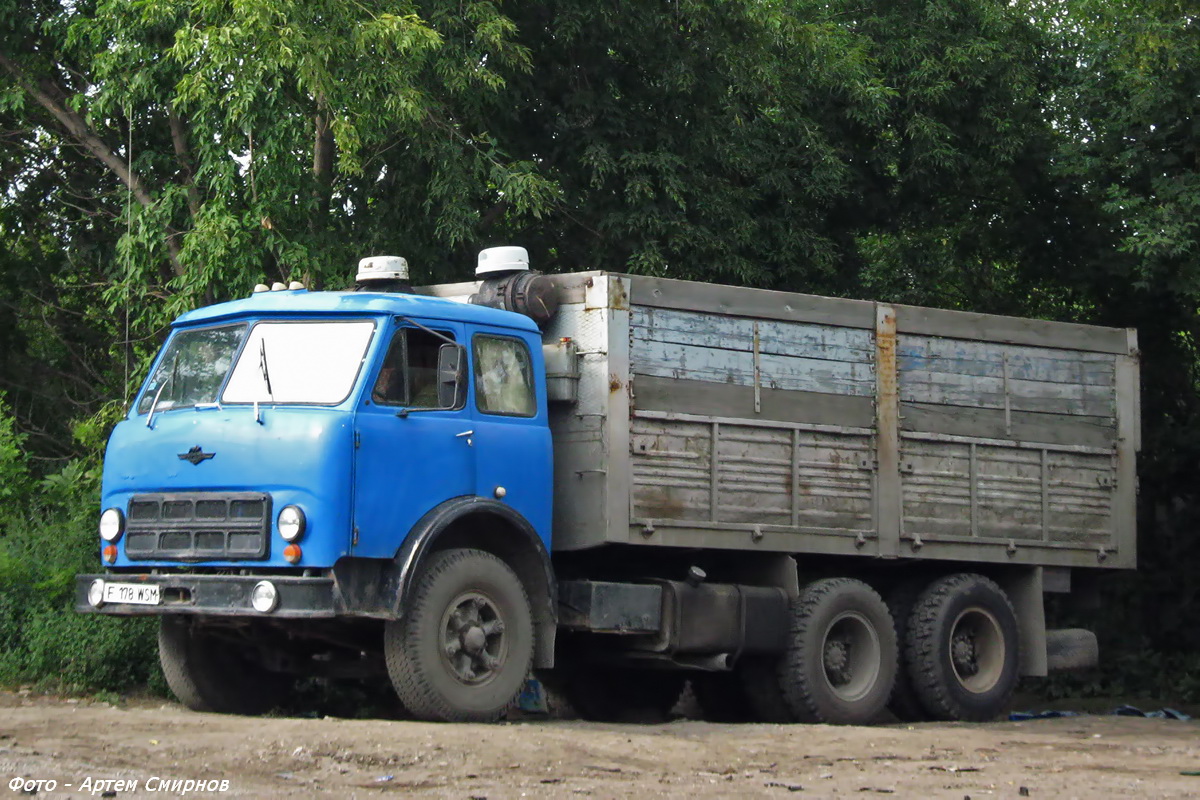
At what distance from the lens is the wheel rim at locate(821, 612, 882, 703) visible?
12066 mm

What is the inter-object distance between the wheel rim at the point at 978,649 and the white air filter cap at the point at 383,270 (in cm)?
499

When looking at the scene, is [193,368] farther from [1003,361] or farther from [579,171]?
[579,171]

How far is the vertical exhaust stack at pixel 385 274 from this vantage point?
11.1 m

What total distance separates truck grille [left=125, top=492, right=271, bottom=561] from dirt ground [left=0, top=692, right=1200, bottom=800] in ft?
3.06

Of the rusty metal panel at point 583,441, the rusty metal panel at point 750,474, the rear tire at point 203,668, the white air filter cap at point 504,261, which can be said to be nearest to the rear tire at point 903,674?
the rusty metal panel at point 750,474

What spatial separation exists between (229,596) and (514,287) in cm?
286

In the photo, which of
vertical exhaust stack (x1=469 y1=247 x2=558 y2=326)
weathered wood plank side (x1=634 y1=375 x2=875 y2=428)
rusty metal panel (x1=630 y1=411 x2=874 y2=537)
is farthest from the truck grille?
weathered wood plank side (x1=634 y1=375 x2=875 y2=428)

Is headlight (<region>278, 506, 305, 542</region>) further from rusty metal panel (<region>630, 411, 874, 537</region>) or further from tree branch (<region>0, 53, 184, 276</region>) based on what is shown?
tree branch (<region>0, 53, 184, 276</region>)

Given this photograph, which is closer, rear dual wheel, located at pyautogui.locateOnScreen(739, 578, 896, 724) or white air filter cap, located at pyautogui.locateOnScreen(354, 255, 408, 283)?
white air filter cap, located at pyautogui.locateOnScreen(354, 255, 408, 283)

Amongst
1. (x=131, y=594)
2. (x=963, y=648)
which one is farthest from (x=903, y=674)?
(x=131, y=594)

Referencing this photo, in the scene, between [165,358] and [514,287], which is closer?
[165,358]

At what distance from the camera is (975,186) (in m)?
18.3

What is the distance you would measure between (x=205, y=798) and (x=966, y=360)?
7762 mm

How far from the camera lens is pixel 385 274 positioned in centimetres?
1112
